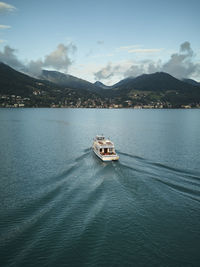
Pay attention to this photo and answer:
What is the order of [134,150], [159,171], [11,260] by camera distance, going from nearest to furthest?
1. [11,260]
2. [159,171]
3. [134,150]

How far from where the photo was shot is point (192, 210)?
3150 centimetres

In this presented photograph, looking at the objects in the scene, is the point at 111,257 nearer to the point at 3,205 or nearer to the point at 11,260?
the point at 11,260

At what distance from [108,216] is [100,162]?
2841 cm

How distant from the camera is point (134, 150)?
2813 inches

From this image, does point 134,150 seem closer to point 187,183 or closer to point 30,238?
point 187,183

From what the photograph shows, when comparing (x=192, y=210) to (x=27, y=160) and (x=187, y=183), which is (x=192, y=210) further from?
(x=27, y=160)

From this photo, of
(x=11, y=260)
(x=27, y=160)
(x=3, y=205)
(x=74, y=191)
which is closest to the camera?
(x=11, y=260)

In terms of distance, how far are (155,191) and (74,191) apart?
50.5 feet

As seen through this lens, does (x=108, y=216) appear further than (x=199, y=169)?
No

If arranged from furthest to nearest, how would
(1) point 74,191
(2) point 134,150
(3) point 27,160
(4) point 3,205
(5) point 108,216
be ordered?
(2) point 134,150 → (3) point 27,160 → (1) point 74,191 → (4) point 3,205 → (5) point 108,216

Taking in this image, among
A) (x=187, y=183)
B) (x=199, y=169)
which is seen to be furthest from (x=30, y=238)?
(x=199, y=169)

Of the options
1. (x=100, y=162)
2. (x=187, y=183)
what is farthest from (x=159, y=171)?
(x=100, y=162)

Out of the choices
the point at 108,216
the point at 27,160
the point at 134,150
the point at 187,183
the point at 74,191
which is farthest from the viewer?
the point at 134,150

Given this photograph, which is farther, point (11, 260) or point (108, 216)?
point (108, 216)
